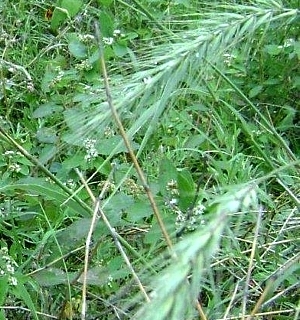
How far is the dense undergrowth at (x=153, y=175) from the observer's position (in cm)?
130

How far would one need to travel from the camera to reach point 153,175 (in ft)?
7.06

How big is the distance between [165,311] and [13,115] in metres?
1.92

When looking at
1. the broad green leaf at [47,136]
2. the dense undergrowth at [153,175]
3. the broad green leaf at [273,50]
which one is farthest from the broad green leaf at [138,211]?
the broad green leaf at [273,50]

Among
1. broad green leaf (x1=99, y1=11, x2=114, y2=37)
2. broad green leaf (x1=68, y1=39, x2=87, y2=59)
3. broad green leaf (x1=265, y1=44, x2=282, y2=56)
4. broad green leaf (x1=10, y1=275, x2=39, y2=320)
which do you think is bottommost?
broad green leaf (x1=265, y1=44, x2=282, y2=56)

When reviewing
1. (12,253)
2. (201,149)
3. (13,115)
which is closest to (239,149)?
(201,149)

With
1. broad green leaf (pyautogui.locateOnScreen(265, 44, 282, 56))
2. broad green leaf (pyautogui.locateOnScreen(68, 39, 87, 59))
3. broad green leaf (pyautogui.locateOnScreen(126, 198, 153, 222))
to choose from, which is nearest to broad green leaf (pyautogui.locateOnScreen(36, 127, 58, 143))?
broad green leaf (pyautogui.locateOnScreen(68, 39, 87, 59))

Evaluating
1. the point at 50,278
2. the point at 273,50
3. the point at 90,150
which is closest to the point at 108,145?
the point at 90,150

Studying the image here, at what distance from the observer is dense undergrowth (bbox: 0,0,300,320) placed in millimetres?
1304

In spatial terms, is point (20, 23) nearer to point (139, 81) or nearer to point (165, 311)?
point (139, 81)

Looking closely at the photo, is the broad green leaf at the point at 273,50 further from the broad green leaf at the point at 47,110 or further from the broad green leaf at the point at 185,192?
the broad green leaf at the point at 185,192

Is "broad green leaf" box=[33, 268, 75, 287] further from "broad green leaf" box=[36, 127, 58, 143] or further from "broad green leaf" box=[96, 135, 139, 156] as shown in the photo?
"broad green leaf" box=[36, 127, 58, 143]

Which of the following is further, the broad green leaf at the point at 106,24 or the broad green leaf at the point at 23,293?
the broad green leaf at the point at 106,24

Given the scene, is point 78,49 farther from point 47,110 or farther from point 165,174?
point 165,174

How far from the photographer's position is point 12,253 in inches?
71.1
